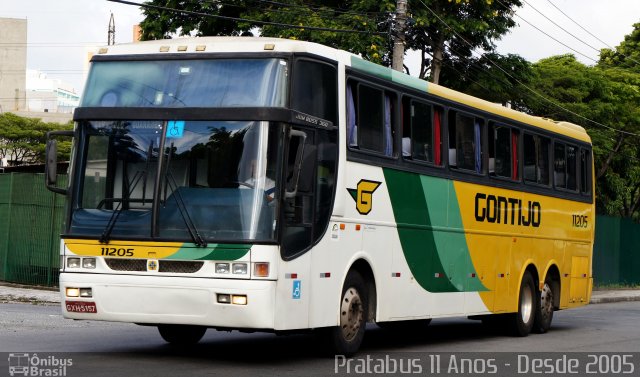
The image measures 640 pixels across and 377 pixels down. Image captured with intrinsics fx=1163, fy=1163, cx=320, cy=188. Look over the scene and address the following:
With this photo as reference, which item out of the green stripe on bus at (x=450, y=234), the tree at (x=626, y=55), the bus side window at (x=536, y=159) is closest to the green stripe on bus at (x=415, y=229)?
the green stripe on bus at (x=450, y=234)

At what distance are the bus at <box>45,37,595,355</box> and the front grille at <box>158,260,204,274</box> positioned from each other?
2cm

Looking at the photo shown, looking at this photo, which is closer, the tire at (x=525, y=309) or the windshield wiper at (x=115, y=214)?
the windshield wiper at (x=115, y=214)

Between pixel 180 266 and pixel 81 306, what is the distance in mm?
1180

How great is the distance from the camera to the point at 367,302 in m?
13.8

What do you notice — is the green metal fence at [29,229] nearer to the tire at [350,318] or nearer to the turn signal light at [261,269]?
the tire at [350,318]

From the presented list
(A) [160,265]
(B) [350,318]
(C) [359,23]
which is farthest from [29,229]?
(A) [160,265]

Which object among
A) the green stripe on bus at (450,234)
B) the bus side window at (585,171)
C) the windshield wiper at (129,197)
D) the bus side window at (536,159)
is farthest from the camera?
the bus side window at (585,171)

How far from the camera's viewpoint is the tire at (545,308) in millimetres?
19406

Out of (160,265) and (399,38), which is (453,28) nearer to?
(399,38)

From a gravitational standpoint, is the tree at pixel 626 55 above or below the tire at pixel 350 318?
above

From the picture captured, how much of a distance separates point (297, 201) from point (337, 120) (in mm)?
1266

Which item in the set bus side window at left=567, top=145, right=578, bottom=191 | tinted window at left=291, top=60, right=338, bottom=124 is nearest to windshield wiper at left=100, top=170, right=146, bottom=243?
tinted window at left=291, top=60, right=338, bottom=124

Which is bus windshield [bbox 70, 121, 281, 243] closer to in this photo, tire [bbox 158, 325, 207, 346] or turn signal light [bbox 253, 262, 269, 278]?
turn signal light [bbox 253, 262, 269, 278]

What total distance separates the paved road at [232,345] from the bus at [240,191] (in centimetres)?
48
